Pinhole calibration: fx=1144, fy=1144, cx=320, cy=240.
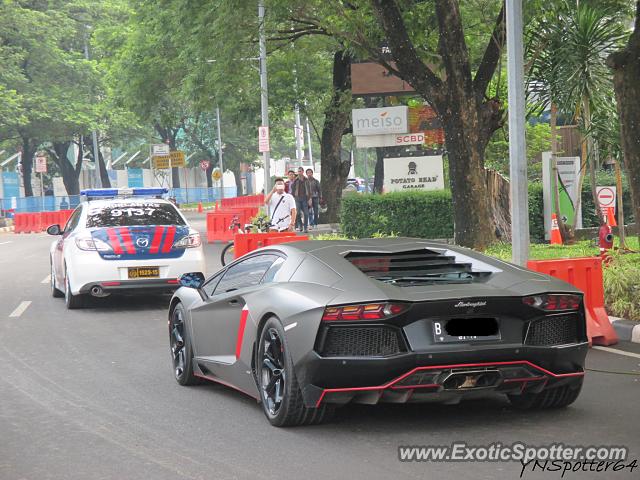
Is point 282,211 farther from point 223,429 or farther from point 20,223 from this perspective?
point 20,223

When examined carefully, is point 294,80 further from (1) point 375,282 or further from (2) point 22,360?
(1) point 375,282

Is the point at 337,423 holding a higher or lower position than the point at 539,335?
lower

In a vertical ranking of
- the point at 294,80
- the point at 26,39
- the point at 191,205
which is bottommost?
the point at 191,205

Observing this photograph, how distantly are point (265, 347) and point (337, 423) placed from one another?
2.27 feet

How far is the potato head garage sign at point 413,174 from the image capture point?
29.2 metres

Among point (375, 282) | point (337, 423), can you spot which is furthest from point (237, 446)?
point (375, 282)

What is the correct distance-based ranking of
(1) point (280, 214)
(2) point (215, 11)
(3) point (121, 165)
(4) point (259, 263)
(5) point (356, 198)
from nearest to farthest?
1. (4) point (259, 263)
2. (1) point (280, 214)
3. (2) point (215, 11)
4. (5) point (356, 198)
5. (3) point (121, 165)

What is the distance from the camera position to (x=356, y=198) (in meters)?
26.8

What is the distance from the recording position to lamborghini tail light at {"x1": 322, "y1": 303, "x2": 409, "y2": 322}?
6.94 meters

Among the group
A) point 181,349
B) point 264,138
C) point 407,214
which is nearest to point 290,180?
point 264,138

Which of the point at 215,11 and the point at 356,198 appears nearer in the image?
the point at 215,11

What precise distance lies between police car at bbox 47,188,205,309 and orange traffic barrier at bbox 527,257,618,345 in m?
5.92
